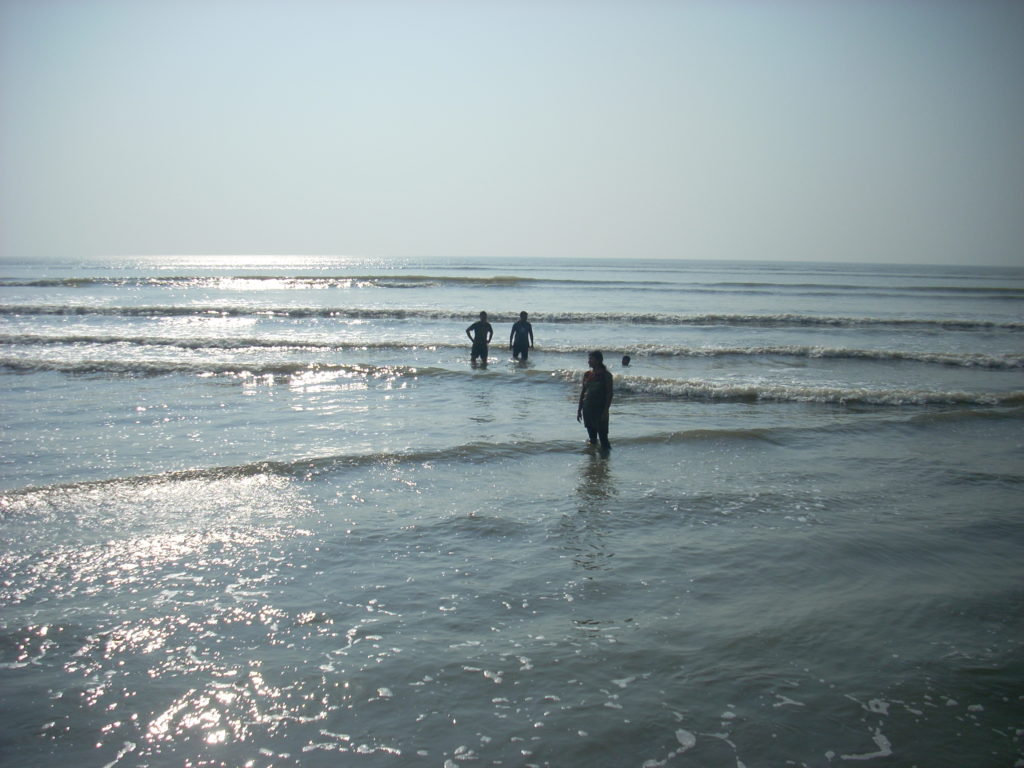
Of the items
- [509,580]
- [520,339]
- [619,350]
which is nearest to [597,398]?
[509,580]

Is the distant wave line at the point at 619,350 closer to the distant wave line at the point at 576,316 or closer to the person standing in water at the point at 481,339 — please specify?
the person standing in water at the point at 481,339

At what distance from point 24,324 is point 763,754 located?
35.5m

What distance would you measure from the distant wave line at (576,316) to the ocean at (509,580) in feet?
55.6

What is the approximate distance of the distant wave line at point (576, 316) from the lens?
31.1 m

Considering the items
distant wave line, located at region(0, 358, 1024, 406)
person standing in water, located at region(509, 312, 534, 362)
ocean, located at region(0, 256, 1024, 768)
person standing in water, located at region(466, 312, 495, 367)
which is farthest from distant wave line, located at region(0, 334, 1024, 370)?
ocean, located at region(0, 256, 1024, 768)

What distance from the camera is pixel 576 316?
33.5 metres

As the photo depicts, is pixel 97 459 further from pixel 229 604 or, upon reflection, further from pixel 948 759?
pixel 948 759

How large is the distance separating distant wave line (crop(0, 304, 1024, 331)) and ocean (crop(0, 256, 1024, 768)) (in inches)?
667

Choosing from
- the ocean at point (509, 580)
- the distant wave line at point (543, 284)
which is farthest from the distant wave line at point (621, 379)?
the distant wave line at point (543, 284)

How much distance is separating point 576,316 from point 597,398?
23.5 m

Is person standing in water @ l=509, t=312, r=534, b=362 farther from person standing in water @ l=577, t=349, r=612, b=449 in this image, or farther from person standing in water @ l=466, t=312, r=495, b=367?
person standing in water @ l=577, t=349, r=612, b=449

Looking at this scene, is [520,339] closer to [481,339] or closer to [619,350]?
[481,339]

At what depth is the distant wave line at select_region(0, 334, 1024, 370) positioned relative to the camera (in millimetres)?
21047

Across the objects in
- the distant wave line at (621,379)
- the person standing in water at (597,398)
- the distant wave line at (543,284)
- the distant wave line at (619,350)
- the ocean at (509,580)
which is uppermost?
the distant wave line at (543,284)
